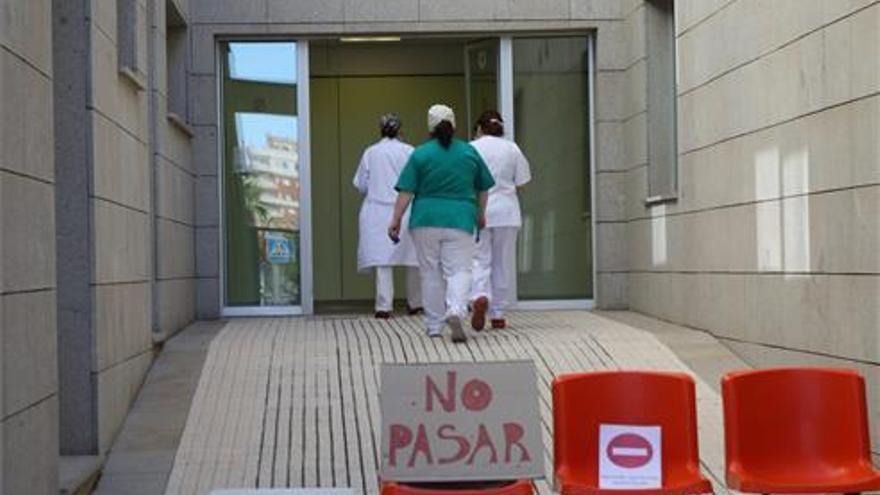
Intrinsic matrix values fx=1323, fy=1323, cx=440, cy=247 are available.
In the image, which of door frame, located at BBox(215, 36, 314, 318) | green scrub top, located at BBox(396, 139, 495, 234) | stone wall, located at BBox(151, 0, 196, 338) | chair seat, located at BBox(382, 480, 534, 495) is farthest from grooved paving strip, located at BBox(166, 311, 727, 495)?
chair seat, located at BBox(382, 480, 534, 495)

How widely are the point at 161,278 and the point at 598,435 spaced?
553cm

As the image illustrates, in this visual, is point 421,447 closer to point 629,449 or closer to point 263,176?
point 629,449

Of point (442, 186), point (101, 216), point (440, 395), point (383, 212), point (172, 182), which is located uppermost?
point (172, 182)

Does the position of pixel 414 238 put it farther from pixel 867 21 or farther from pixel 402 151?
pixel 867 21

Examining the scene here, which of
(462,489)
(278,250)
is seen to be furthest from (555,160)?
(462,489)

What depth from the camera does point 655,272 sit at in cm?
1137

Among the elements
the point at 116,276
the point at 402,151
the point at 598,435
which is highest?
the point at 402,151

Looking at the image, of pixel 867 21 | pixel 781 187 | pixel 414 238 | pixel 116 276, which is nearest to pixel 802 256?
pixel 781 187

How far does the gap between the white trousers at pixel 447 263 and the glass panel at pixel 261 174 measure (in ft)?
11.3

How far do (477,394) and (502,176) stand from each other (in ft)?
18.8

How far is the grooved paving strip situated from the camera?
696 cm

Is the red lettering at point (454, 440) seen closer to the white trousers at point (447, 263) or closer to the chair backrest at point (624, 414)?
the chair backrest at point (624, 414)

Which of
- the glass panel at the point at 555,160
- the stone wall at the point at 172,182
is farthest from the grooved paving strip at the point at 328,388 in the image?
the glass panel at the point at 555,160

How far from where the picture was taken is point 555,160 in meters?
12.9
